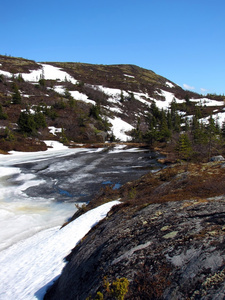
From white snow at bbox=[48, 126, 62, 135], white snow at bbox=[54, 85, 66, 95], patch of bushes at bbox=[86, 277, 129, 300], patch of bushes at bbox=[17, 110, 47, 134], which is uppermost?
white snow at bbox=[54, 85, 66, 95]

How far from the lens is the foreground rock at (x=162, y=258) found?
9.74 feet

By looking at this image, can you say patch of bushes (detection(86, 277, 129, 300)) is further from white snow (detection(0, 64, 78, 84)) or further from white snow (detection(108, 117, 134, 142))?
white snow (detection(0, 64, 78, 84))

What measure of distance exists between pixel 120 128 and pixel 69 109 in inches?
672

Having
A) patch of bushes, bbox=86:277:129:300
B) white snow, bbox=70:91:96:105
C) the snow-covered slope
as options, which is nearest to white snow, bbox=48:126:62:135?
the snow-covered slope

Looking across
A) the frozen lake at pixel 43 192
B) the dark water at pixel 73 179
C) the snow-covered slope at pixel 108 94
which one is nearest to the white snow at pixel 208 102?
the snow-covered slope at pixel 108 94

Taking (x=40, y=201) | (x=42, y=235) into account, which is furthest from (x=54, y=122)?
(x=42, y=235)

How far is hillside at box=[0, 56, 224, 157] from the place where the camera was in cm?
4914

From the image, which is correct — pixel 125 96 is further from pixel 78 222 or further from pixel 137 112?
pixel 78 222

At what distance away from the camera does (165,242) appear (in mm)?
3951

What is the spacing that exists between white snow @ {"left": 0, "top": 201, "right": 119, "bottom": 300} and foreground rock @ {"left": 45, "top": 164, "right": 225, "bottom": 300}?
719 mm

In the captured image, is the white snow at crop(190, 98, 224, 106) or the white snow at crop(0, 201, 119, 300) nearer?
the white snow at crop(0, 201, 119, 300)

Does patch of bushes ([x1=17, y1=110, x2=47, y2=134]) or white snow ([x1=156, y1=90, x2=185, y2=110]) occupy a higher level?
white snow ([x1=156, y1=90, x2=185, y2=110])

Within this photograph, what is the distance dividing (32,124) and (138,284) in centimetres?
4944

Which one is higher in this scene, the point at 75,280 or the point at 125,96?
the point at 125,96
